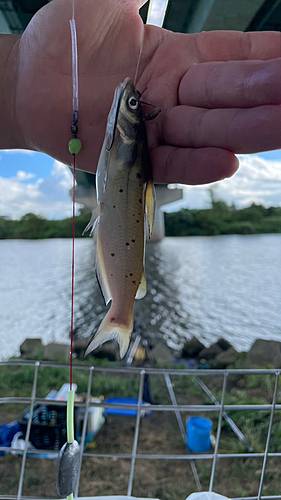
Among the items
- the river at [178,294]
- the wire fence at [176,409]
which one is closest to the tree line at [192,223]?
the wire fence at [176,409]

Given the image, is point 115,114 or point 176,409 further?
point 176,409

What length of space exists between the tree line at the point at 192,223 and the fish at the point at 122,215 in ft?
1.19

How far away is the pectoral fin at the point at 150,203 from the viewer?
20.8 inches

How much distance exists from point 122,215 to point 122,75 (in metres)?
0.33

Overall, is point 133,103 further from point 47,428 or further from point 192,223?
point 192,223

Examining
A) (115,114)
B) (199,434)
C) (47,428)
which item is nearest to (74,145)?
(115,114)

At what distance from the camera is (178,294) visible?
873cm

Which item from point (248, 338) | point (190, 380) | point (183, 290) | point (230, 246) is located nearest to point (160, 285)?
point (183, 290)

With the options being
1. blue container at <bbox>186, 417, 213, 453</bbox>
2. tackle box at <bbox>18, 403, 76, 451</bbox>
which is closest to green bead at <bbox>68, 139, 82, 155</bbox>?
tackle box at <bbox>18, 403, 76, 451</bbox>

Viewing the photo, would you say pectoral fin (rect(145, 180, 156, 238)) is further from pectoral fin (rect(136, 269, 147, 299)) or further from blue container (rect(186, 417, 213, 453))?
blue container (rect(186, 417, 213, 453))

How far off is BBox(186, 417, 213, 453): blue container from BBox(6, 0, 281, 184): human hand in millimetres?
2741

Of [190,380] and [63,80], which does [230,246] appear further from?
[63,80]

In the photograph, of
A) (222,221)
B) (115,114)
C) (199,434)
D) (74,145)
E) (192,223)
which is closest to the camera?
(115,114)

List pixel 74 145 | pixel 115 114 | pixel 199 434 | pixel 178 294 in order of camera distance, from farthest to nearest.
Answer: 1. pixel 178 294
2. pixel 199 434
3. pixel 74 145
4. pixel 115 114
